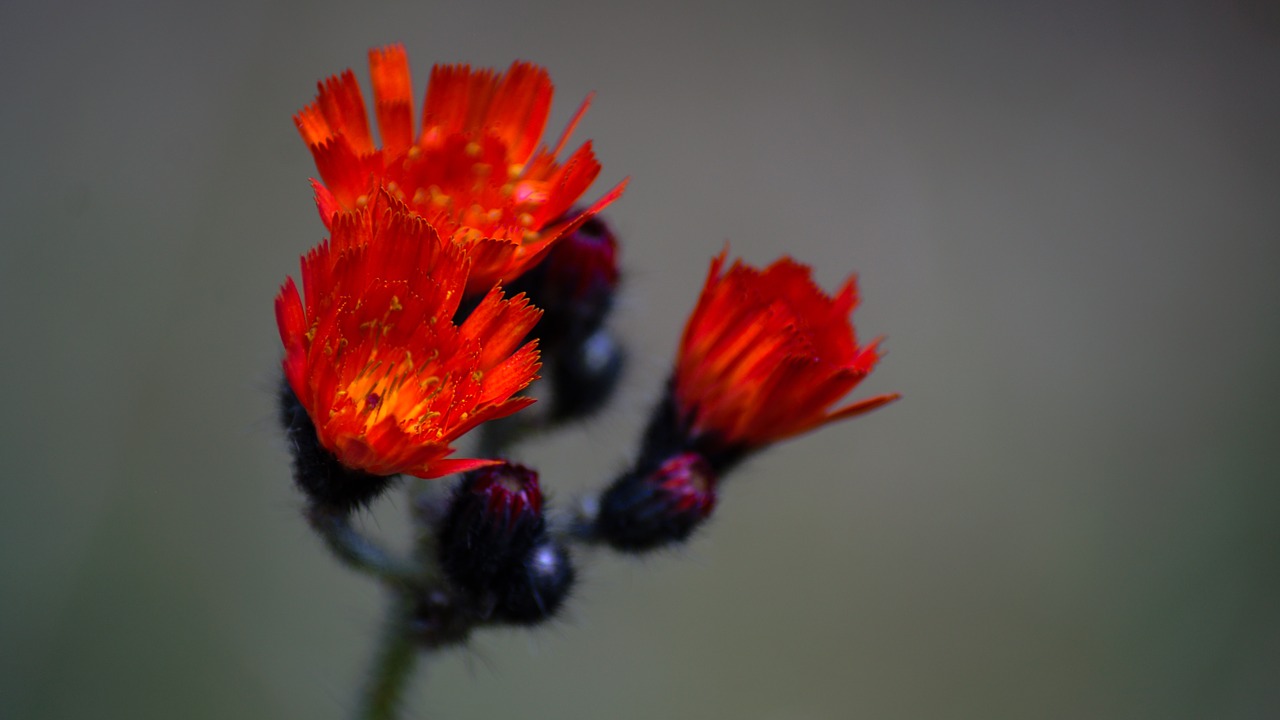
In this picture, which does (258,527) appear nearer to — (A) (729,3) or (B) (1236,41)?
(A) (729,3)

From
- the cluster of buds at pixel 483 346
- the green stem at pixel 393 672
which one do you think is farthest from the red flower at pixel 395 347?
the green stem at pixel 393 672

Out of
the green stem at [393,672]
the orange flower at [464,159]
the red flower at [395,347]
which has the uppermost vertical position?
the orange flower at [464,159]

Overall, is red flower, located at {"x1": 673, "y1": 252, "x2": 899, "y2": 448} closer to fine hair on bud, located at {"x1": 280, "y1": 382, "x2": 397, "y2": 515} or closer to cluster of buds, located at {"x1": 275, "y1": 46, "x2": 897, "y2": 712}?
cluster of buds, located at {"x1": 275, "y1": 46, "x2": 897, "y2": 712}

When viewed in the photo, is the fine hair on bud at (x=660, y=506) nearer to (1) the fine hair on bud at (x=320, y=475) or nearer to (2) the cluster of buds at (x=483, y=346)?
(2) the cluster of buds at (x=483, y=346)

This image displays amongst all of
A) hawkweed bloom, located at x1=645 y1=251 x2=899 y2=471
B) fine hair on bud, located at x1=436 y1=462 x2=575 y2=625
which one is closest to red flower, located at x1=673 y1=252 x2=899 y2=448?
hawkweed bloom, located at x1=645 y1=251 x2=899 y2=471

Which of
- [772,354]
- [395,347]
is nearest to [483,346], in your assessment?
[395,347]

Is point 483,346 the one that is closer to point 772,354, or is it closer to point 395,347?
point 395,347

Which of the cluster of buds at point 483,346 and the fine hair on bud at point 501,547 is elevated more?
the cluster of buds at point 483,346

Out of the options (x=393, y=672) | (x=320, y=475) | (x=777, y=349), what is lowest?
(x=393, y=672)
